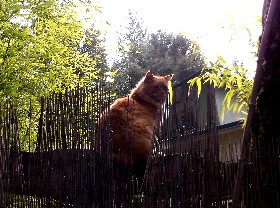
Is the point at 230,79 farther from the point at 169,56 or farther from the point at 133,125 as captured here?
the point at 169,56

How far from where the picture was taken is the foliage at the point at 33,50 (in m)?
7.30

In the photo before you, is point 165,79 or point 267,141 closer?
point 267,141

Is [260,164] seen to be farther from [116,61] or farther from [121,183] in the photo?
[116,61]

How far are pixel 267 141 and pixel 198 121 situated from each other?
1.42 feet

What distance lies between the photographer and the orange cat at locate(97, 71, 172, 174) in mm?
2910

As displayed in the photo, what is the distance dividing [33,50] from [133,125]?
4.99 metres

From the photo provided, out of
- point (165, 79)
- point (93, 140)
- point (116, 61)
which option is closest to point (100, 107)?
point (93, 140)

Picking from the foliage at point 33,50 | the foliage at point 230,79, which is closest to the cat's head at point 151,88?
the foliage at point 230,79

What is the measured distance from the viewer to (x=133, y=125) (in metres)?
3.41

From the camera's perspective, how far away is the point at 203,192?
2.51 meters

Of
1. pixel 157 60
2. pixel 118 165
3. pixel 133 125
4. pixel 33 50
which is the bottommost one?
pixel 118 165

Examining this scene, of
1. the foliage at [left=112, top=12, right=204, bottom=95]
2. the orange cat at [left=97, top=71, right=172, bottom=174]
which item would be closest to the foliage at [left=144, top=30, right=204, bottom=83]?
the foliage at [left=112, top=12, right=204, bottom=95]

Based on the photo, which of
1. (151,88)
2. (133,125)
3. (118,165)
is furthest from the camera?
(151,88)

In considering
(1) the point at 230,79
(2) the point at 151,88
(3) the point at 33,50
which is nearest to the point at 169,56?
(3) the point at 33,50
